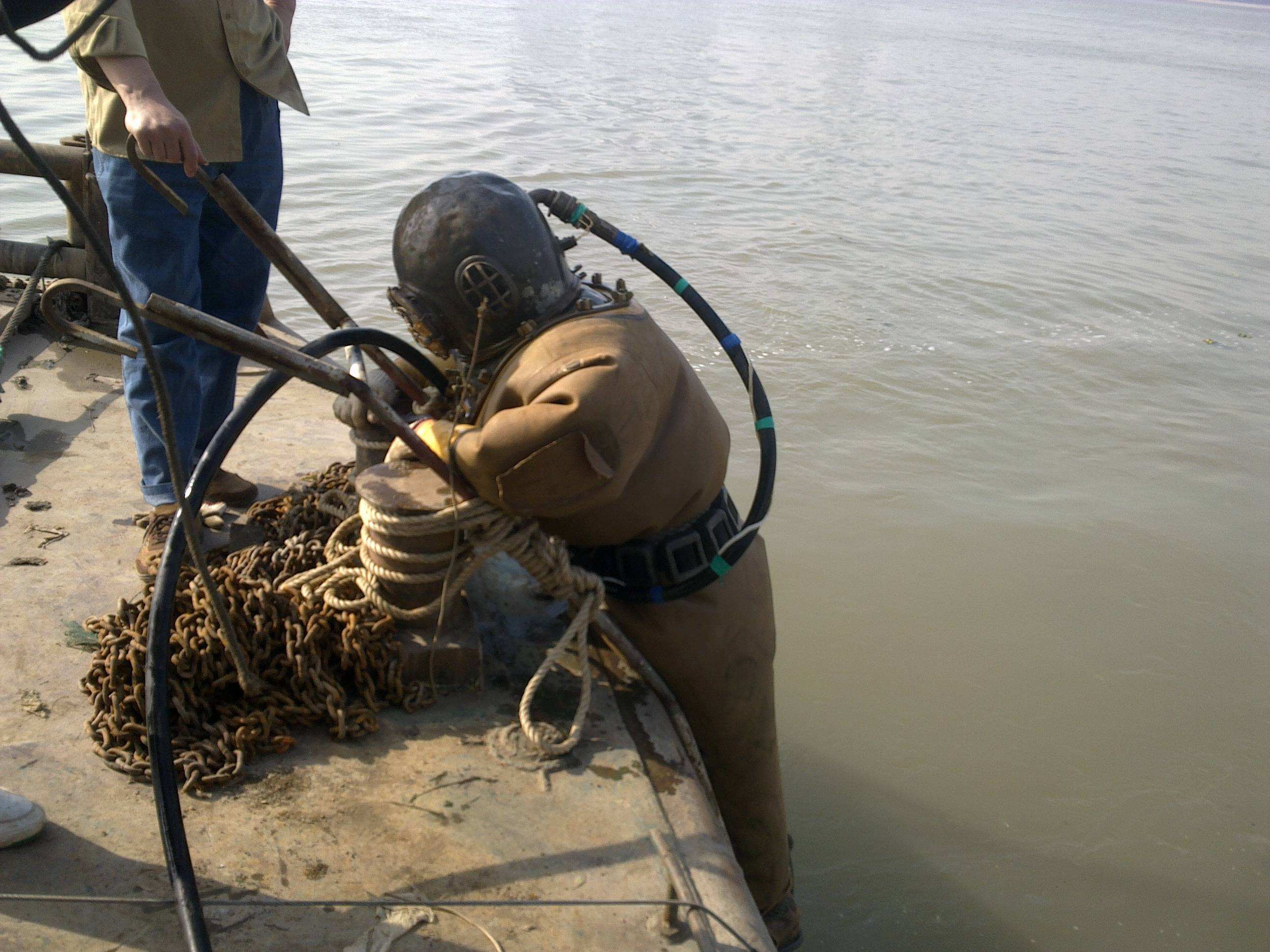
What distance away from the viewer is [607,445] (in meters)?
2.10

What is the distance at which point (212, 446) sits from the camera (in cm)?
211

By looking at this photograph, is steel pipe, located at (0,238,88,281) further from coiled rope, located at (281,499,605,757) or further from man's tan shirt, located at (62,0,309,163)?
coiled rope, located at (281,499,605,757)

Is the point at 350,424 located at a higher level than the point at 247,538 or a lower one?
higher

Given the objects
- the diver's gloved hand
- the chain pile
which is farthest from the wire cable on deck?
the diver's gloved hand

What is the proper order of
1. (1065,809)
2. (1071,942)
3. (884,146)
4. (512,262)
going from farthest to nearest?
(884,146) → (1065,809) → (1071,942) → (512,262)

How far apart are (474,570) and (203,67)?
1632 mm

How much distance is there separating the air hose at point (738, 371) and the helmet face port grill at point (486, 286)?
1.42 feet

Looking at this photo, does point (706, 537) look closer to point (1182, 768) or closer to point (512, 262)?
point (512, 262)

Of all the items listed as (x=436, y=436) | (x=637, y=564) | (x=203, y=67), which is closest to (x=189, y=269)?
(x=203, y=67)

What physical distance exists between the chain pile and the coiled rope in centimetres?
7

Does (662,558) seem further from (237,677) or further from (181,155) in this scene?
(181,155)

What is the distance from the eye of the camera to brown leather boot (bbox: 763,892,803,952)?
290 cm

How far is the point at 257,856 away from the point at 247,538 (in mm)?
1221

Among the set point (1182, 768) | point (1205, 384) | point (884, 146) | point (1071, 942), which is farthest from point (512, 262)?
point (884, 146)
